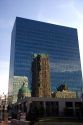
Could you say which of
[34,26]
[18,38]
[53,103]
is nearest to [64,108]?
[53,103]

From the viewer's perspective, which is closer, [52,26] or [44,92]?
[44,92]

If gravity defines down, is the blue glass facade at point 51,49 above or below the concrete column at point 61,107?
above

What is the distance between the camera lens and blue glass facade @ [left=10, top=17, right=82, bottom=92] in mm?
156500

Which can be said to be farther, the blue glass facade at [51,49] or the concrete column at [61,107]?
the blue glass facade at [51,49]

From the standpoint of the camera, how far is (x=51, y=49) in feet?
566

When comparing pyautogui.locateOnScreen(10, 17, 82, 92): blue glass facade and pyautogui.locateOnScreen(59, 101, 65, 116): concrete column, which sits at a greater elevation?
pyautogui.locateOnScreen(10, 17, 82, 92): blue glass facade

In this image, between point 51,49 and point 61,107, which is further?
point 51,49

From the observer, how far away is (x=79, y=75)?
601ft

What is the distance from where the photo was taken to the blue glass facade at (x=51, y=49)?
15650 cm

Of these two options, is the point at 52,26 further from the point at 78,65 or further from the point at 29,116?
the point at 29,116

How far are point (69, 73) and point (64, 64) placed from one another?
8526mm

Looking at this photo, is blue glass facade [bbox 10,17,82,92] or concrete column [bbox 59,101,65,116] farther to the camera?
blue glass facade [bbox 10,17,82,92]

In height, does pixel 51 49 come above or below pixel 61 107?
above

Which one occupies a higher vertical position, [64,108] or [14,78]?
[14,78]
